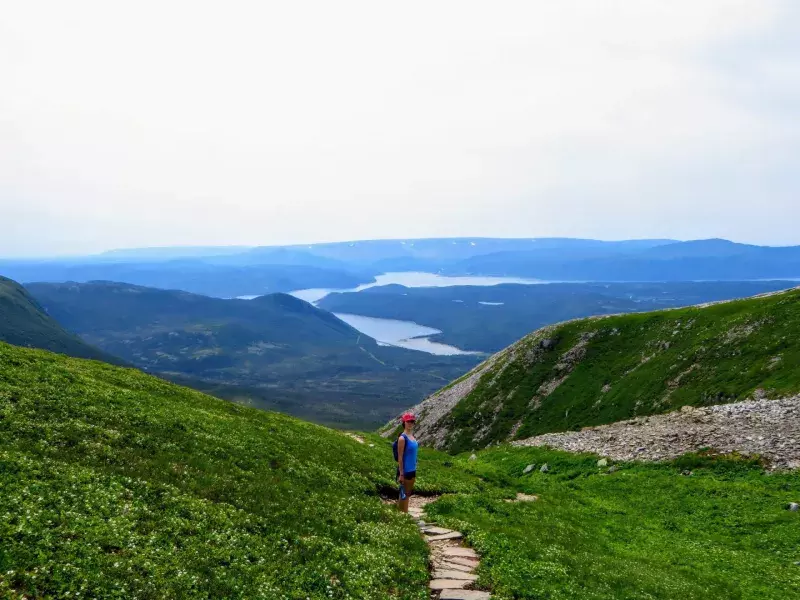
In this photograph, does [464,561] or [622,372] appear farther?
[622,372]

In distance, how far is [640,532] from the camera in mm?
26484

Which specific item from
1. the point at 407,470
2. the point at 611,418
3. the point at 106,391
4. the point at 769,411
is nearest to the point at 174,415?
the point at 106,391

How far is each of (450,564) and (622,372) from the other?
64567 millimetres

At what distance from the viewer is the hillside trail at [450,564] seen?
15.8 m

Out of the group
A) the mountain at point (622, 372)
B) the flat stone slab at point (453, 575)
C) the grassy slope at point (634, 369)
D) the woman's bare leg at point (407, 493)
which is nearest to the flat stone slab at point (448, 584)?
the flat stone slab at point (453, 575)

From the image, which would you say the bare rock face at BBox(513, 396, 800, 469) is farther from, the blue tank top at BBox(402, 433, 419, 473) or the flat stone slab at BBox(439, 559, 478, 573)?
the flat stone slab at BBox(439, 559, 478, 573)

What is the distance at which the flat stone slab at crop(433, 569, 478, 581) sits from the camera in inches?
664

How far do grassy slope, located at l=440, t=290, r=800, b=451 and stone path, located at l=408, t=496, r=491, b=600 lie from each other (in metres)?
39.0

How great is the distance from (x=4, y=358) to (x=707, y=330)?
78441 mm

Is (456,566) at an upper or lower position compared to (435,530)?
upper

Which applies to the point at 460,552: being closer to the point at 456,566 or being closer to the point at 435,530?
the point at 456,566

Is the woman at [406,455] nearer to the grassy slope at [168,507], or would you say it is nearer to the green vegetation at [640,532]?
the grassy slope at [168,507]

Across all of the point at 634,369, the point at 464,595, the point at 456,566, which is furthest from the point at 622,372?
the point at 464,595

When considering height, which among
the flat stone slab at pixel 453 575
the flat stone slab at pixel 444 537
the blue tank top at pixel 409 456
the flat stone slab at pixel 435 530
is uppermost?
the blue tank top at pixel 409 456
